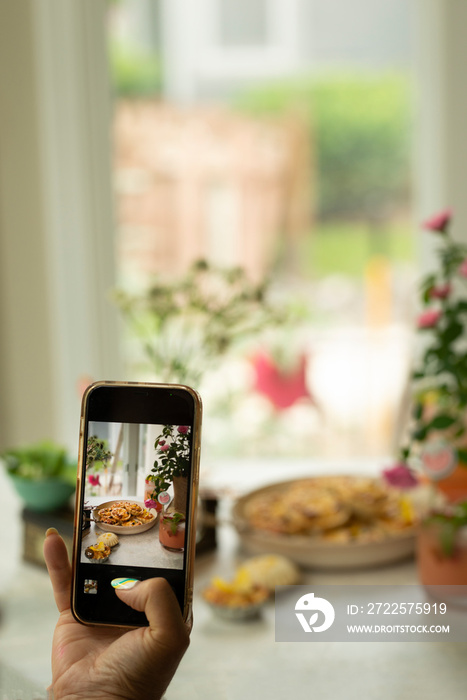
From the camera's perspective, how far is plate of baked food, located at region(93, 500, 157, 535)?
1.59 ft

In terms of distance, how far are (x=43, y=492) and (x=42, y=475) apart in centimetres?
4

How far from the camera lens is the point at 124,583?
49 cm

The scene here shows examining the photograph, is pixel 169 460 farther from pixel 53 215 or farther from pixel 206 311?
pixel 53 215

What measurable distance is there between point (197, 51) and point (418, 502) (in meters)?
4.07

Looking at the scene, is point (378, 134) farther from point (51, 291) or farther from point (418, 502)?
point (418, 502)

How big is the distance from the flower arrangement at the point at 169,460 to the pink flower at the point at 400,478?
414 mm

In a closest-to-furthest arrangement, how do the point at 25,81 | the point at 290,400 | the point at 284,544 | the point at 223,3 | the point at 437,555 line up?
the point at 437,555 → the point at 284,544 → the point at 25,81 → the point at 290,400 → the point at 223,3

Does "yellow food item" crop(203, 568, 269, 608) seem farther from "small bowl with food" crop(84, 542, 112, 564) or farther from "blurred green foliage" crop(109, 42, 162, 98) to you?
"blurred green foliage" crop(109, 42, 162, 98)

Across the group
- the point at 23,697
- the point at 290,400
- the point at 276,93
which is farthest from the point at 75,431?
the point at 276,93

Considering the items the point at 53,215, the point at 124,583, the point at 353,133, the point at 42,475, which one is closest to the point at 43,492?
the point at 42,475

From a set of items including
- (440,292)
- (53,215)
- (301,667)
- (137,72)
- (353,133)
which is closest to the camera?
(301,667)

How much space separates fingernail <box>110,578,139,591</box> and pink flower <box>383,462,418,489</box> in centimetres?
43

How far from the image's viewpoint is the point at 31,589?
947 millimetres

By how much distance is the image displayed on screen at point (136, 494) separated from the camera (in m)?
0.48
